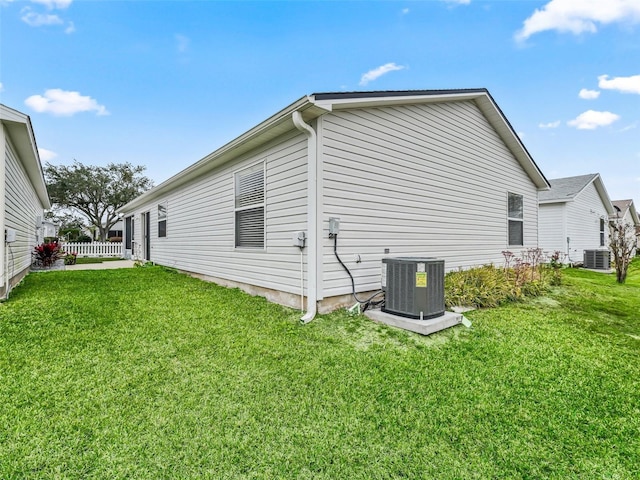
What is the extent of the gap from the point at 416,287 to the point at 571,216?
13687 millimetres

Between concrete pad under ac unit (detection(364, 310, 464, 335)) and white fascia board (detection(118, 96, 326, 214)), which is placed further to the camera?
white fascia board (detection(118, 96, 326, 214))

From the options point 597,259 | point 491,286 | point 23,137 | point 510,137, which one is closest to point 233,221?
point 23,137

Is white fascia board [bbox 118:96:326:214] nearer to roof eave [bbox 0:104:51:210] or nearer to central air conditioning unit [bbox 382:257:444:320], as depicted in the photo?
central air conditioning unit [bbox 382:257:444:320]

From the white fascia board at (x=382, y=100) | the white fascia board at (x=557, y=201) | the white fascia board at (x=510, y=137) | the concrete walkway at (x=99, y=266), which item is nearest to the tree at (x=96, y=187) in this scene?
the concrete walkway at (x=99, y=266)

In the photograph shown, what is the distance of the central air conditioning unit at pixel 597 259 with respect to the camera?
12.4 metres

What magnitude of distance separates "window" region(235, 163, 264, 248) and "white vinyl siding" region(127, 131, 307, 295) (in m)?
0.13

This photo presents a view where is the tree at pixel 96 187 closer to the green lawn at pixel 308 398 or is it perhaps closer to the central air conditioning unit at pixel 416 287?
the green lawn at pixel 308 398

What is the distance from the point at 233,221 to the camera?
6.45 m

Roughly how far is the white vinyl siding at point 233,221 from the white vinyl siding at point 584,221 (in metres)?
13.9

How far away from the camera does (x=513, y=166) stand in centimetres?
890

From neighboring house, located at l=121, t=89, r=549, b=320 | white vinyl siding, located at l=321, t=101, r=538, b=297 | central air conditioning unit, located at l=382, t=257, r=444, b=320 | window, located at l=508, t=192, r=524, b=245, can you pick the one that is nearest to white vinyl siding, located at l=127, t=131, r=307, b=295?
neighboring house, located at l=121, t=89, r=549, b=320

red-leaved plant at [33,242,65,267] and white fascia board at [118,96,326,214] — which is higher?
white fascia board at [118,96,326,214]

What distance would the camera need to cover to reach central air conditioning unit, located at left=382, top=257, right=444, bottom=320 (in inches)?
163

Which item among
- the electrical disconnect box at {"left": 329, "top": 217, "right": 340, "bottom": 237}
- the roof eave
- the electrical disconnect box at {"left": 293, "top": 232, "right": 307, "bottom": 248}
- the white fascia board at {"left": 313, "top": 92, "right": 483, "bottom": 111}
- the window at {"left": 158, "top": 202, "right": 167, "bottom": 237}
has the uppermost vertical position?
the white fascia board at {"left": 313, "top": 92, "right": 483, "bottom": 111}
